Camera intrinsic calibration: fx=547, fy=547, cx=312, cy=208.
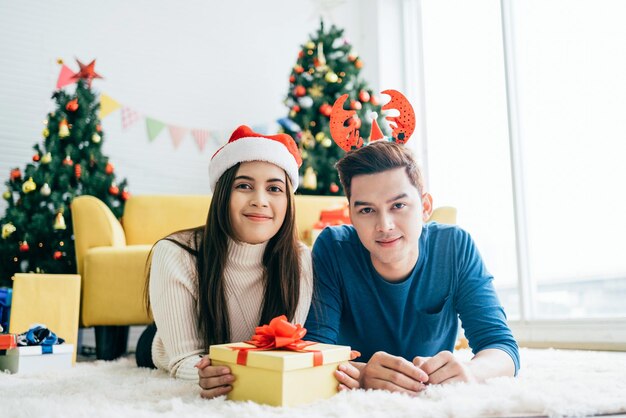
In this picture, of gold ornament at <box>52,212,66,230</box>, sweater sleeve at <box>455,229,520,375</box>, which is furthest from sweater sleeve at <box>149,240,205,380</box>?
gold ornament at <box>52,212,66,230</box>

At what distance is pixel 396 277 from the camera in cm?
142

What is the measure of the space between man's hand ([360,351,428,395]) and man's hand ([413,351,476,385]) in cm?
2

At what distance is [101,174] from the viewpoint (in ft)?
10.7

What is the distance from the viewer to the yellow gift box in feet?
3.18

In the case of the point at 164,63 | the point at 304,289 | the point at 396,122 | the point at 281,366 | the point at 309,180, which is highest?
the point at 164,63

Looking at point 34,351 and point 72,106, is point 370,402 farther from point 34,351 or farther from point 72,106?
point 72,106

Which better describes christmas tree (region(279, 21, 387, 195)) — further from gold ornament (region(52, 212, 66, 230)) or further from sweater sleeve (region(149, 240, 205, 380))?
sweater sleeve (region(149, 240, 205, 380))

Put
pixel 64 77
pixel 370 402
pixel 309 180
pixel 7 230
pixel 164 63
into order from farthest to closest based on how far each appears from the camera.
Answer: pixel 164 63
pixel 64 77
pixel 309 180
pixel 7 230
pixel 370 402

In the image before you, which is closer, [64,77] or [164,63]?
[64,77]

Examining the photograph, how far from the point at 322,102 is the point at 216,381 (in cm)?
276

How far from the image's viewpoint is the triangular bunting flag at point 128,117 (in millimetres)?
3992

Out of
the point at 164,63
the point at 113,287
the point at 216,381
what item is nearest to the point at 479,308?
the point at 216,381

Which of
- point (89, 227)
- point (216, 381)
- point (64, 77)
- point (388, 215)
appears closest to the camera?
point (216, 381)

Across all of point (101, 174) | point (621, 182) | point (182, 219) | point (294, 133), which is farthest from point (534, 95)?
point (101, 174)
